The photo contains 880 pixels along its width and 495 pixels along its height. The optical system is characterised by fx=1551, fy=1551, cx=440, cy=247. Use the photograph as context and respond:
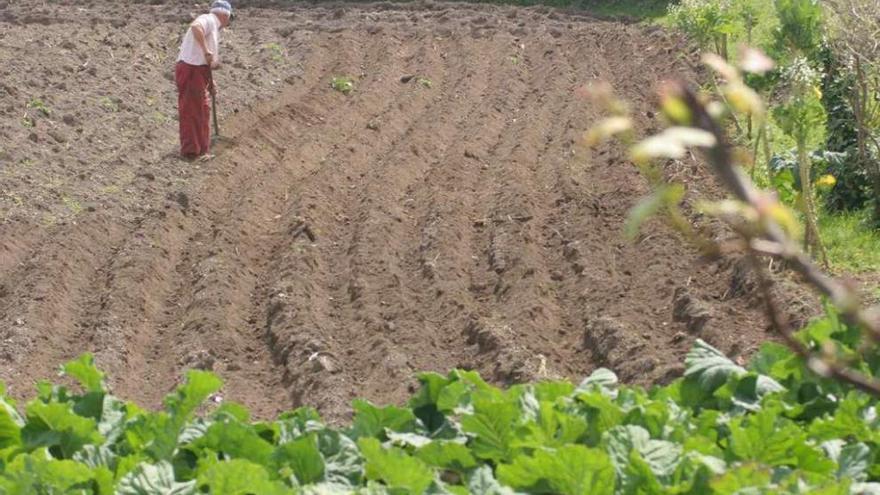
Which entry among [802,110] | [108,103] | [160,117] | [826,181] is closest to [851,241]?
[826,181]

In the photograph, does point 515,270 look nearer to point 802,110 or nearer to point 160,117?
point 802,110

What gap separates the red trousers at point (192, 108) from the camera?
14.2 m

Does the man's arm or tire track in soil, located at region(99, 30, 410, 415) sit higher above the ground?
the man's arm

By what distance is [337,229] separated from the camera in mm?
11984

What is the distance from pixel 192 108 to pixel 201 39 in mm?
637

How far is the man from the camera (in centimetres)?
1425

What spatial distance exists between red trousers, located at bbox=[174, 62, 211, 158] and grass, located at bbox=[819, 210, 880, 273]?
18.7ft

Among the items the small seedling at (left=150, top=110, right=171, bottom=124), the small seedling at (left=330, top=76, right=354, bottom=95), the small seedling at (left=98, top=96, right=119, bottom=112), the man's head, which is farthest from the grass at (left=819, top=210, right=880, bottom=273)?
the small seedling at (left=98, top=96, right=119, bottom=112)

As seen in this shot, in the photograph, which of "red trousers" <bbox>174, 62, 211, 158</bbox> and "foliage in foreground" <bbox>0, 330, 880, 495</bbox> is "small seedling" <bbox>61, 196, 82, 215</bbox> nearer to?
"red trousers" <bbox>174, 62, 211, 158</bbox>

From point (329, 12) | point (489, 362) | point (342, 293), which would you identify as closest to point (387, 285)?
point (342, 293)

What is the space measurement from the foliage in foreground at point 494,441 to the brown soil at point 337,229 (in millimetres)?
2793

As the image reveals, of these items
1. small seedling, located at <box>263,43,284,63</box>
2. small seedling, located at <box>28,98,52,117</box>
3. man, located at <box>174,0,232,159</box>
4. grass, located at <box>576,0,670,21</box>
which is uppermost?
man, located at <box>174,0,232,159</box>

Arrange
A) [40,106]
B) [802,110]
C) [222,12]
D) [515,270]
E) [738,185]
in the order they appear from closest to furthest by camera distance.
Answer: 1. [738,185]
2. [802,110]
3. [515,270]
4. [222,12]
5. [40,106]

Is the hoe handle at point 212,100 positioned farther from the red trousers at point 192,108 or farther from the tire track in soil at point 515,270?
the tire track in soil at point 515,270
